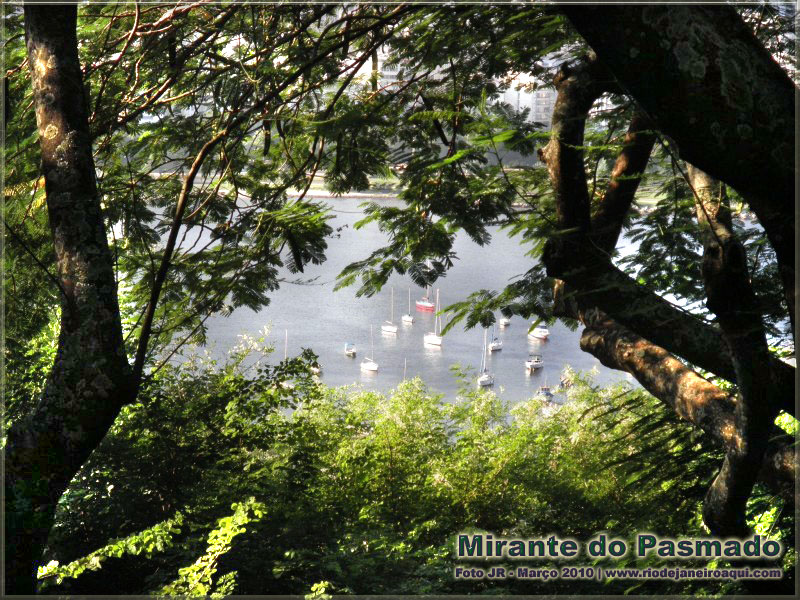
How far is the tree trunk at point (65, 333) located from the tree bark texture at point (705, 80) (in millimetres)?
1290

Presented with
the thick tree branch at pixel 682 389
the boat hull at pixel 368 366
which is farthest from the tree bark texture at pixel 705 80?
the boat hull at pixel 368 366

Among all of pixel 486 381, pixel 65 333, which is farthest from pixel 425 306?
pixel 65 333

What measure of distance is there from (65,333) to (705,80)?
151 cm

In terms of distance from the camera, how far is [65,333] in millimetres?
1824

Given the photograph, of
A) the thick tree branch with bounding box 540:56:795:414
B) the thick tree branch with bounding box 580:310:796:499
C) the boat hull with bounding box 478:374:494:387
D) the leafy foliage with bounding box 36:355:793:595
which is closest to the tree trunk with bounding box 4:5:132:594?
the thick tree branch with bounding box 540:56:795:414

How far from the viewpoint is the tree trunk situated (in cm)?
175

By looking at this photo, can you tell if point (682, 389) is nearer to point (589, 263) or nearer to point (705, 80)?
point (589, 263)

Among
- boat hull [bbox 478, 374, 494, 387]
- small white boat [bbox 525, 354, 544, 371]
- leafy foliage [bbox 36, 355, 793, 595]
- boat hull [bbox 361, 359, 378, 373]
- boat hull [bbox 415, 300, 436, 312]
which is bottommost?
leafy foliage [bbox 36, 355, 793, 595]

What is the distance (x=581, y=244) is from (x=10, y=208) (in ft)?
7.04

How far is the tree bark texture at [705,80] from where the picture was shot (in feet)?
3.69

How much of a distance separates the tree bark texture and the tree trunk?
50.8 inches

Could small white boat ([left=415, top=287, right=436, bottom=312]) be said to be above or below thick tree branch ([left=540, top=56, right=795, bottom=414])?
above

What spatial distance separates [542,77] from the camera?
3.34 m

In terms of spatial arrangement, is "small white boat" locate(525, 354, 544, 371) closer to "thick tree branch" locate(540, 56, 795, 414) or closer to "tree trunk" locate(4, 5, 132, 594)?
"thick tree branch" locate(540, 56, 795, 414)
